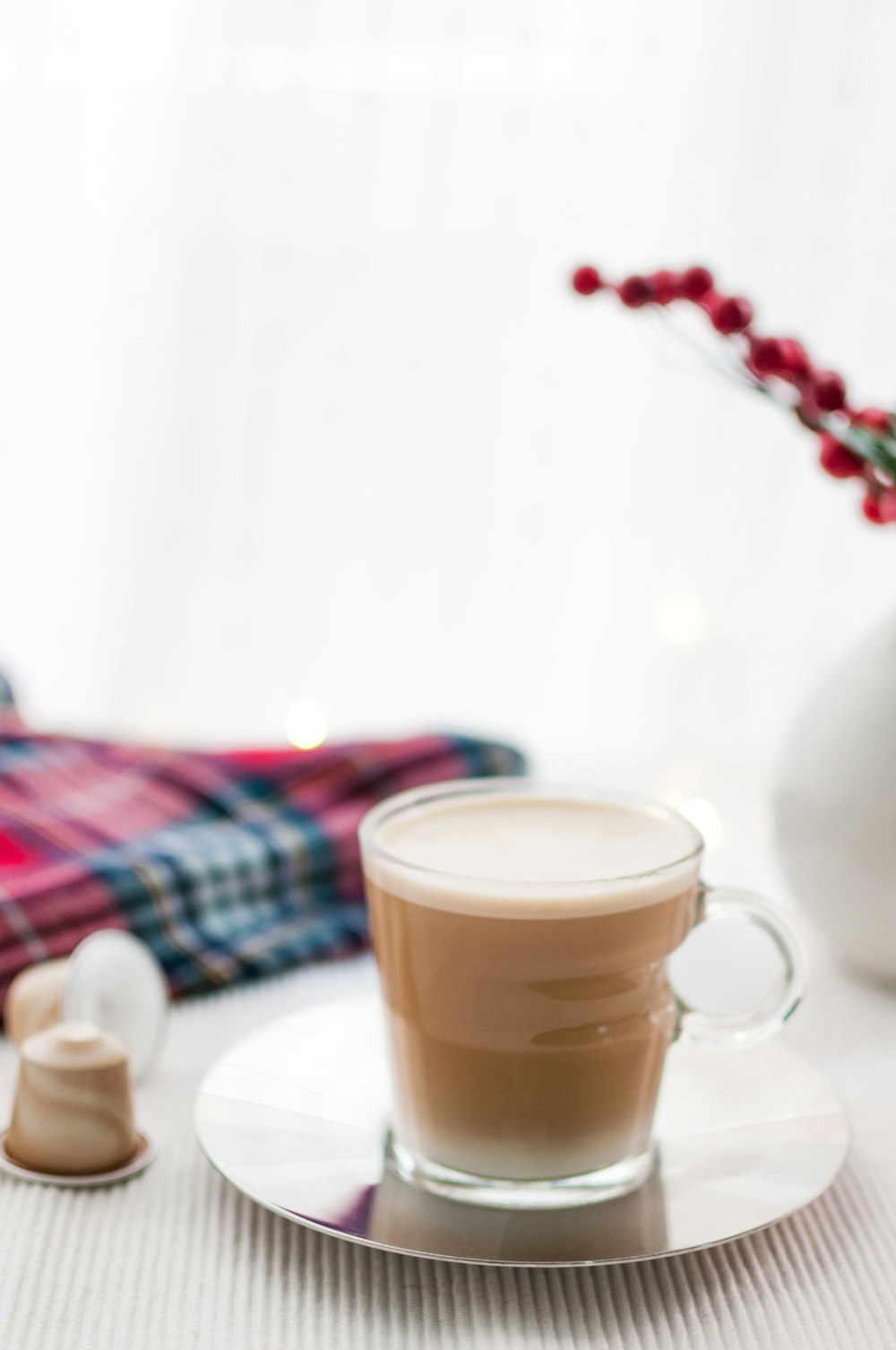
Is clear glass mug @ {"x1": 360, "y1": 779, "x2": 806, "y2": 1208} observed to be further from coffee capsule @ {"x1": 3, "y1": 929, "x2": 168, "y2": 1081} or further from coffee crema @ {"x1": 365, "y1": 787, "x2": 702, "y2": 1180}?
coffee capsule @ {"x1": 3, "y1": 929, "x2": 168, "y2": 1081}

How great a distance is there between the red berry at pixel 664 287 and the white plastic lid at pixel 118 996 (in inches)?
15.9

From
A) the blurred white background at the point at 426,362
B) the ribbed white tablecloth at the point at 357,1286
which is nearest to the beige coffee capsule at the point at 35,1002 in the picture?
the ribbed white tablecloth at the point at 357,1286

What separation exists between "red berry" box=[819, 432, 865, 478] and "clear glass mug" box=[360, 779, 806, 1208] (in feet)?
0.69

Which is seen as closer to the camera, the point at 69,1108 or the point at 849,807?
the point at 69,1108

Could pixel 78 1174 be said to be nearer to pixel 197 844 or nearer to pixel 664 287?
pixel 197 844

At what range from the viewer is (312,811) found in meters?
0.94

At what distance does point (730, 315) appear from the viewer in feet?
2.06

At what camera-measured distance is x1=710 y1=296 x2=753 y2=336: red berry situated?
63 cm

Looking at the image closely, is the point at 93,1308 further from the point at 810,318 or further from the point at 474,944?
the point at 810,318

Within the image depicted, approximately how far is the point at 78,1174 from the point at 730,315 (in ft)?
1.53

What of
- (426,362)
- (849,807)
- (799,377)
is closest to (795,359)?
(799,377)

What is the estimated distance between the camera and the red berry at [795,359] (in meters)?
0.63

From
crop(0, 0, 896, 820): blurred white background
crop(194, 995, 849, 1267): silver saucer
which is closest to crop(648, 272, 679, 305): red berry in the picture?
crop(194, 995, 849, 1267): silver saucer

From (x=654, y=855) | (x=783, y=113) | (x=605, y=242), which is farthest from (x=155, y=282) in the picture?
(x=654, y=855)
